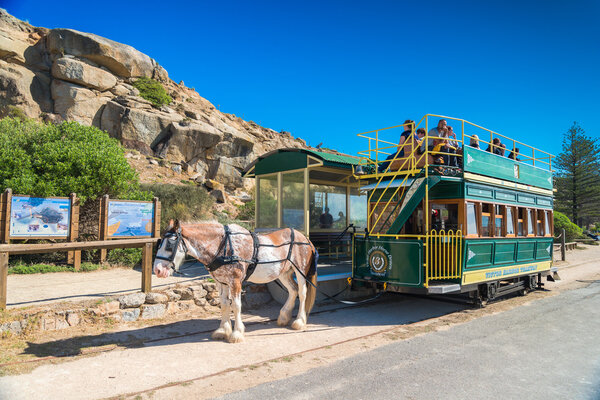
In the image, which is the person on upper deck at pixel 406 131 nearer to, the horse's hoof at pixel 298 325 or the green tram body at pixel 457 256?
the green tram body at pixel 457 256

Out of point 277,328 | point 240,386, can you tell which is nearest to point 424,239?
point 277,328

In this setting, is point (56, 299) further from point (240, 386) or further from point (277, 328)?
point (240, 386)

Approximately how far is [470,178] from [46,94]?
123 feet

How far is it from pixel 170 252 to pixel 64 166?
8531 mm

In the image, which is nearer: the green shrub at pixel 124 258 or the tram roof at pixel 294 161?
the tram roof at pixel 294 161

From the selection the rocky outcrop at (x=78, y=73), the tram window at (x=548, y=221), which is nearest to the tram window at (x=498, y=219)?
the tram window at (x=548, y=221)

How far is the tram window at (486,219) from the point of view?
887 centimetres

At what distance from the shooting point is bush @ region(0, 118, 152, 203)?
37.5 ft

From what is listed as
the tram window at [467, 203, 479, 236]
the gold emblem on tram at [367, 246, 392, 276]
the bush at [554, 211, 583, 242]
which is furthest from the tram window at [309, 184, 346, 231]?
the bush at [554, 211, 583, 242]

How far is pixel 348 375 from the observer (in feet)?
15.8

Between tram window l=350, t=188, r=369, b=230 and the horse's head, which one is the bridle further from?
tram window l=350, t=188, r=369, b=230

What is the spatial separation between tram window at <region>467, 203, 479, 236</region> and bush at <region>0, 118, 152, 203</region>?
35.5ft

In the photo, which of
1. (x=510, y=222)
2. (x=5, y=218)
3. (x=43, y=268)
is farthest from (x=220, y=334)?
(x=510, y=222)

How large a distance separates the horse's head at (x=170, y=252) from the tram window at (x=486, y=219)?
268 inches
